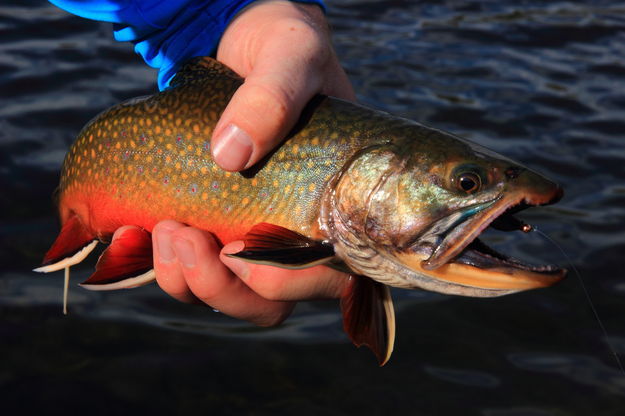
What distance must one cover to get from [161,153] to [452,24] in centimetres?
858

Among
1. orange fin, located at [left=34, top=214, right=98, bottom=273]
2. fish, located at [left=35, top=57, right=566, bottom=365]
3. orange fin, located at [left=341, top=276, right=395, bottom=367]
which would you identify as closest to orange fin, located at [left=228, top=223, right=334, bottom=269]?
fish, located at [left=35, top=57, right=566, bottom=365]

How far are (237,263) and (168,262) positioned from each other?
377 mm

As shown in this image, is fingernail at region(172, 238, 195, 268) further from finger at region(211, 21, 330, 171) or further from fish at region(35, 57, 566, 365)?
finger at region(211, 21, 330, 171)

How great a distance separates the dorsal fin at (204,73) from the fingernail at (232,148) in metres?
0.49

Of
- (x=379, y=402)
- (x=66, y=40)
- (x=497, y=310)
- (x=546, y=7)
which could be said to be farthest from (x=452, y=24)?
(x=379, y=402)

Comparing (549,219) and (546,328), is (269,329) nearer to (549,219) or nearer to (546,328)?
(546,328)

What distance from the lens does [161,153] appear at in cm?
390

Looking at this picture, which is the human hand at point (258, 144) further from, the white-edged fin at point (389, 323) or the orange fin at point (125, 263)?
the white-edged fin at point (389, 323)

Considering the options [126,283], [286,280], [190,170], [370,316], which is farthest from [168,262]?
[370,316]

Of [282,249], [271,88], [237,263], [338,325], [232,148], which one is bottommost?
[338,325]

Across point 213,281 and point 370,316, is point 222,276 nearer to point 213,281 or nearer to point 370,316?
point 213,281

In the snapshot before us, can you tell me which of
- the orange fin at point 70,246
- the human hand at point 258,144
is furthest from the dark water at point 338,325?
the orange fin at point 70,246

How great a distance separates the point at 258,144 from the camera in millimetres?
3564

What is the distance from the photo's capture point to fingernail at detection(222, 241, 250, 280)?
3.75 meters
